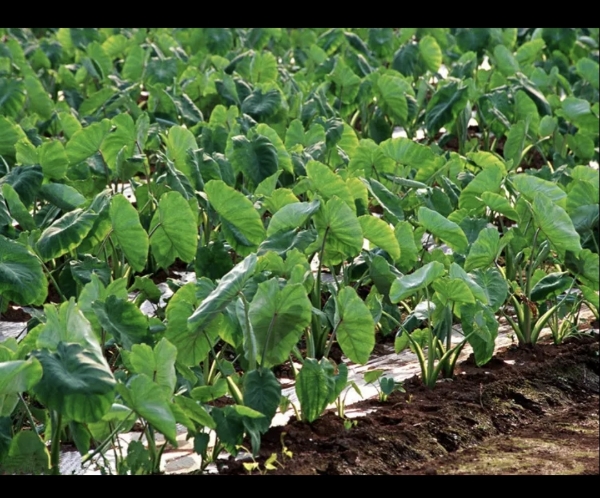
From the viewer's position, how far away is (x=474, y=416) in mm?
2965

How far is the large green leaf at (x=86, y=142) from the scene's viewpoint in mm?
4047

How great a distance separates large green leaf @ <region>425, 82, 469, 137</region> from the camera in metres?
5.05

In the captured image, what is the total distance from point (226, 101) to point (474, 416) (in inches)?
113

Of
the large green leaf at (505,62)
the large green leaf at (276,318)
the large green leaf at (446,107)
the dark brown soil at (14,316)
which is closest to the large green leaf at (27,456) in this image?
the large green leaf at (276,318)

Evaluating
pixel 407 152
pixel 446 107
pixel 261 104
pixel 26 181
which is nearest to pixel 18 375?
pixel 26 181

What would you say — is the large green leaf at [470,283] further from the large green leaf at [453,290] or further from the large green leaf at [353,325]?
the large green leaf at [353,325]

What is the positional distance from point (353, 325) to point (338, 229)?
34 centimetres

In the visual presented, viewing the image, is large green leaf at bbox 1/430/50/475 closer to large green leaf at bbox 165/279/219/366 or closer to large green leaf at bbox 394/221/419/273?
large green leaf at bbox 165/279/219/366

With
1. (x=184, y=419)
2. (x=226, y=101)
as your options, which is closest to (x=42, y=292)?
(x=184, y=419)

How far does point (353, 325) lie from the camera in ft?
9.64

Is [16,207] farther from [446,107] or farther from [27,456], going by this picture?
[446,107]

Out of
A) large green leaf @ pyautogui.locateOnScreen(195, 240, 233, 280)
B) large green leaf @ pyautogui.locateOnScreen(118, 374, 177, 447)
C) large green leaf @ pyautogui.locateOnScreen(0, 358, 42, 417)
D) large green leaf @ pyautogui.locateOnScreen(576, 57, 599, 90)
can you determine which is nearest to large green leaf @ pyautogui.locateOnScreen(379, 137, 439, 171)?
large green leaf @ pyautogui.locateOnScreen(195, 240, 233, 280)

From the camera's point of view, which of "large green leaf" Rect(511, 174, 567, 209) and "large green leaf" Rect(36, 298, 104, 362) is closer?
"large green leaf" Rect(36, 298, 104, 362)

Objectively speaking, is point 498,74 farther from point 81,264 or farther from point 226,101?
point 81,264
